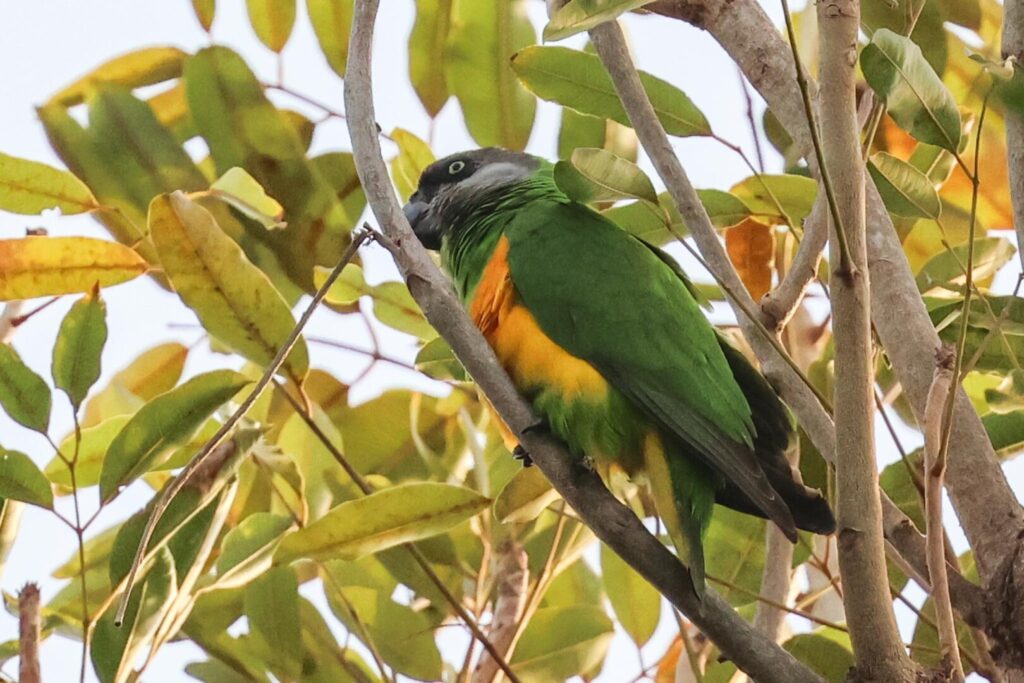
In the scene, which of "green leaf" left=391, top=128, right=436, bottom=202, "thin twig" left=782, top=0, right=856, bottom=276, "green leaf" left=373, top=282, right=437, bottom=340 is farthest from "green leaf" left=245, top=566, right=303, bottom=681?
"thin twig" left=782, top=0, right=856, bottom=276

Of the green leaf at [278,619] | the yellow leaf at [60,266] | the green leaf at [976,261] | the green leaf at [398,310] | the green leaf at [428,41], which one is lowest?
the green leaf at [278,619]

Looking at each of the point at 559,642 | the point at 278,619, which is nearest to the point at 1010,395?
the point at 559,642

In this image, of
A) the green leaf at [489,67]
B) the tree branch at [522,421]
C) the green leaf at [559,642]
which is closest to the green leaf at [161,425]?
the tree branch at [522,421]

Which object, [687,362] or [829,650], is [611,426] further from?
[829,650]

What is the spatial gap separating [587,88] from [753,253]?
1.59 ft

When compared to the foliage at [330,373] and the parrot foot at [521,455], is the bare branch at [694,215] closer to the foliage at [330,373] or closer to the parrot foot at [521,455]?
the foliage at [330,373]

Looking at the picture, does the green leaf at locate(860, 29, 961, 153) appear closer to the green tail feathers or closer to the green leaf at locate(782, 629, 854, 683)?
the green tail feathers

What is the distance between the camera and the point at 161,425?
1.91 metres

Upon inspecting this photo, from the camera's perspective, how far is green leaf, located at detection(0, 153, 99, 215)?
2.17 metres

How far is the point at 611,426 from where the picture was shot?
1936 mm

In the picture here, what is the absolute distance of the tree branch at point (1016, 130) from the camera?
152cm

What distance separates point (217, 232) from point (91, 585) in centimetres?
82

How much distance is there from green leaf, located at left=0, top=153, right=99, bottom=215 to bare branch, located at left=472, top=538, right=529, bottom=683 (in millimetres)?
984

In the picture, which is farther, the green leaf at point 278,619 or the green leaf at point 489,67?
the green leaf at point 489,67
